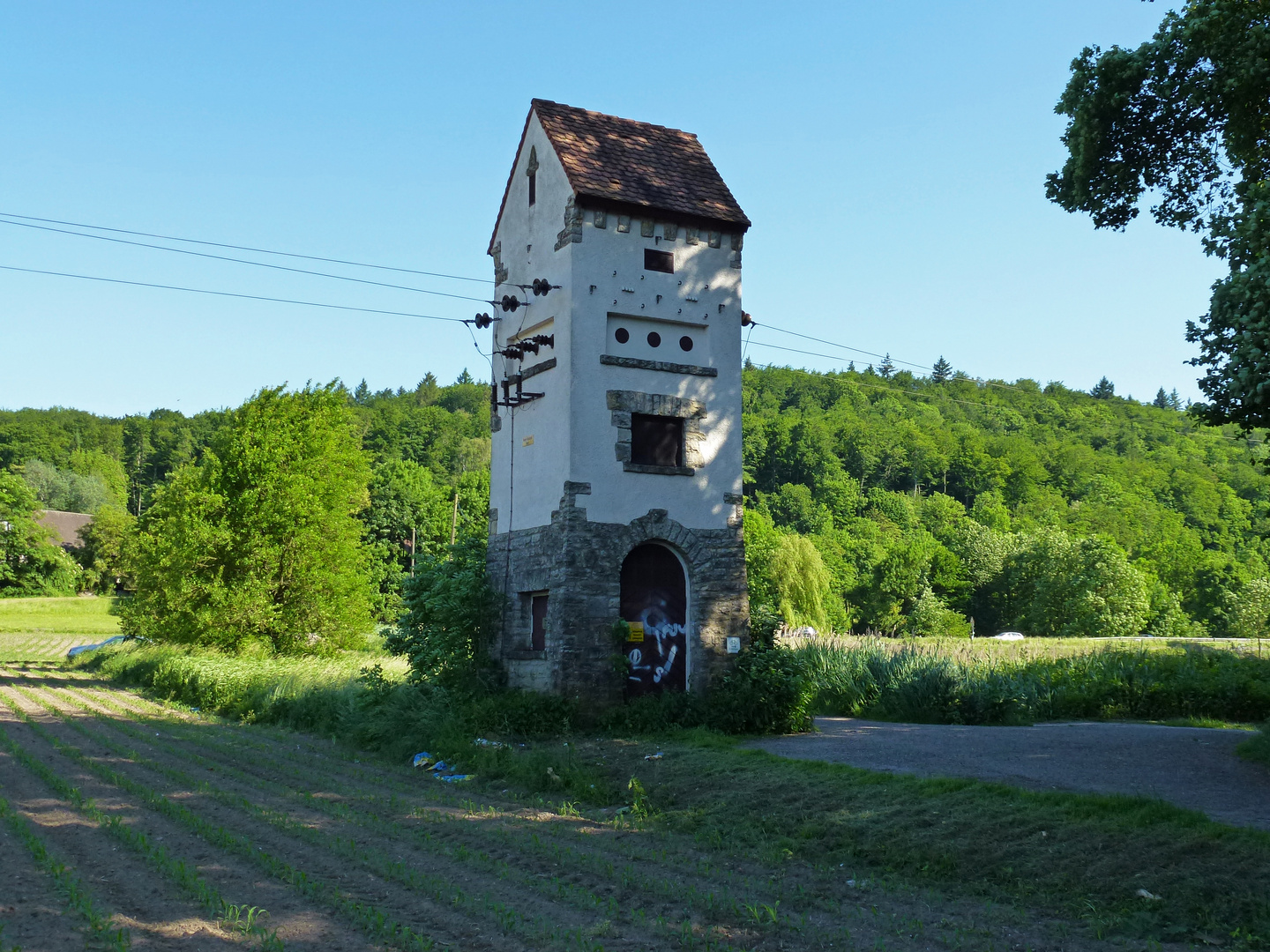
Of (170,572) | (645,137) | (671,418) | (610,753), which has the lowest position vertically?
(610,753)

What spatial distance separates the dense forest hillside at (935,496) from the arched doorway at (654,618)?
126 feet

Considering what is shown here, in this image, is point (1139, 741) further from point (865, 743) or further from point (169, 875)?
point (169, 875)

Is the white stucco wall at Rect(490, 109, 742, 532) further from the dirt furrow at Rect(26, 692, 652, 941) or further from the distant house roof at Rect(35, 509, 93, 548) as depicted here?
the distant house roof at Rect(35, 509, 93, 548)

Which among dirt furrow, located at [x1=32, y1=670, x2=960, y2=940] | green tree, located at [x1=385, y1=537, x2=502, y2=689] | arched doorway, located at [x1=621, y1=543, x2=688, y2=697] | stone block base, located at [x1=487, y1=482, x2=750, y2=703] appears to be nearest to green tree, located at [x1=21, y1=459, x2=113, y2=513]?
green tree, located at [x1=385, y1=537, x2=502, y2=689]

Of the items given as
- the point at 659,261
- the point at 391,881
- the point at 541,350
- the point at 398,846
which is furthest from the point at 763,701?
the point at 391,881

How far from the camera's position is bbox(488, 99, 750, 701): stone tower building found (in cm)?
1723

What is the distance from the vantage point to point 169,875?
8234 millimetres

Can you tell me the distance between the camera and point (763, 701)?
16672 millimetres

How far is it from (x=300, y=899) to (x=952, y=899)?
16.0ft

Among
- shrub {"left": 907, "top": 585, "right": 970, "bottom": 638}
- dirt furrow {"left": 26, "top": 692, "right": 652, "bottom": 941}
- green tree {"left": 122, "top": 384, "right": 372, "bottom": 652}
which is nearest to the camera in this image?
dirt furrow {"left": 26, "top": 692, "right": 652, "bottom": 941}

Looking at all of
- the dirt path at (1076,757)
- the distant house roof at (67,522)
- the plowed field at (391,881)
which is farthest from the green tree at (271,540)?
the distant house roof at (67,522)

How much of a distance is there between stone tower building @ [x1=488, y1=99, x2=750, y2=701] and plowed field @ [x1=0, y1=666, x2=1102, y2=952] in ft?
15.9

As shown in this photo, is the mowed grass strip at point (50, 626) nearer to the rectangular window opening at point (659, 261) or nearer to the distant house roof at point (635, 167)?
the distant house roof at point (635, 167)

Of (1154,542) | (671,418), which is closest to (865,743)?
(671,418)
